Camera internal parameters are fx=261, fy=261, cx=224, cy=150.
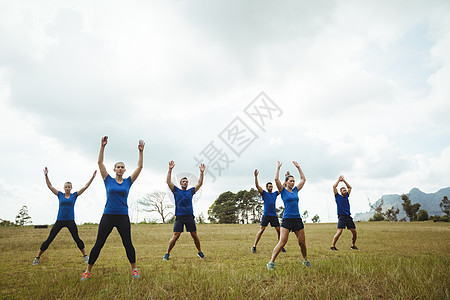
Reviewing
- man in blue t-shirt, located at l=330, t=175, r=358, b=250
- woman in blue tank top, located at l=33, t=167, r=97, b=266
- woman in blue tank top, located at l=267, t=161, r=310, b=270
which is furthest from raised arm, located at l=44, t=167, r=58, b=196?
man in blue t-shirt, located at l=330, t=175, r=358, b=250

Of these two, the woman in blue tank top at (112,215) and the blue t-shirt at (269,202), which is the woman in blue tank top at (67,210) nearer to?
the woman in blue tank top at (112,215)

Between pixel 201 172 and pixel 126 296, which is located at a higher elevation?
pixel 201 172

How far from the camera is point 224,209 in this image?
78938mm

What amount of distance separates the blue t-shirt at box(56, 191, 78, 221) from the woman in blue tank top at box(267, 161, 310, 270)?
23.8ft

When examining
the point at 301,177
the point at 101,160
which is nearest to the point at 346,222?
the point at 301,177

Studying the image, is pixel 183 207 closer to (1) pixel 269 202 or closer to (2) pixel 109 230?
(2) pixel 109 230

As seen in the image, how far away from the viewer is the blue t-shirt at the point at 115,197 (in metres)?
6.16

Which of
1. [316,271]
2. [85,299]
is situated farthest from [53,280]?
[316,271]

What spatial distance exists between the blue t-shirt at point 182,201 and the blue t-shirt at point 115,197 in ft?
9.52

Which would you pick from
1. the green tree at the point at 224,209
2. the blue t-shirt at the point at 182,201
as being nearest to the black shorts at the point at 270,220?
the blue t-shirt at the point at 182,201

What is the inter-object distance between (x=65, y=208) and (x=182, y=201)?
4.25 meters

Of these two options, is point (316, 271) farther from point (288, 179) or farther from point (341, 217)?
point (341, 217)

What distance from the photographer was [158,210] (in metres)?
67.1

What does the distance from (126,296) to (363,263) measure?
6.16 meters
